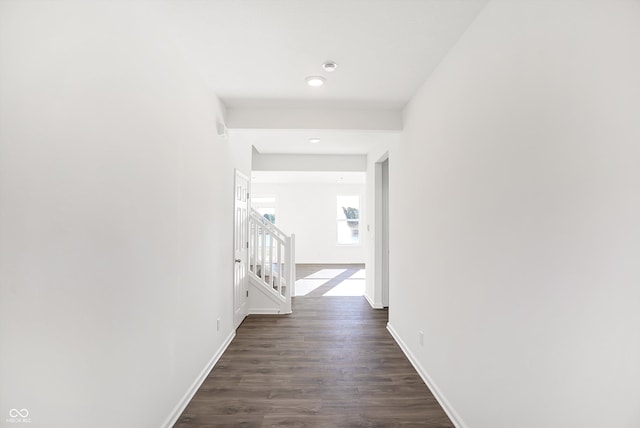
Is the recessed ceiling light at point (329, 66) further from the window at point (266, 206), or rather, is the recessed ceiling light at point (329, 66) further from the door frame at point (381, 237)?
the window at point (266, 206)

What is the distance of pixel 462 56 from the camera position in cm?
205

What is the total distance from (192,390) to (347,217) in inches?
316

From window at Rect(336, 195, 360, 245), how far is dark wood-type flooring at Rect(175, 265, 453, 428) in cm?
609

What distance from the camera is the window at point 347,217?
1009 centimetres

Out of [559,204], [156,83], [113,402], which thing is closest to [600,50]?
[559,204]

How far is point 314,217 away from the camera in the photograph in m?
10.0

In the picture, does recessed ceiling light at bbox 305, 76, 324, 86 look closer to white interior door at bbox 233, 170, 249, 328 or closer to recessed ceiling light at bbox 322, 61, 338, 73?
recessed ceiling light at bbox 322, 61, 338, 73

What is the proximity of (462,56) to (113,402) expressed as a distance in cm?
269

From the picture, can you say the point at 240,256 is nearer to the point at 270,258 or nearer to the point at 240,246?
the point at 240,246

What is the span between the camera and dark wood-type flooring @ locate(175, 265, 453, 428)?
215 centimetres

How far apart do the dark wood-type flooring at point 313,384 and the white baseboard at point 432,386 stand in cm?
4

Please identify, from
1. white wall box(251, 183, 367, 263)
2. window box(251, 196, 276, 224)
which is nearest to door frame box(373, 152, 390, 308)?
white wall box(251, 183, 367, 263)

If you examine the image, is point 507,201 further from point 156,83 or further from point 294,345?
point 294,345

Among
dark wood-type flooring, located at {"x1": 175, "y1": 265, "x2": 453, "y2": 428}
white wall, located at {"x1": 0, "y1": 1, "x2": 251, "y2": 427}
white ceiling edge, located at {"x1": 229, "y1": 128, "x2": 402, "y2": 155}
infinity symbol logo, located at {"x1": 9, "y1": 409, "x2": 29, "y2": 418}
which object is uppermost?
white ceiling edge, located at {"x1": 229, "y1": 128, "x2": 402, "y2": 155}
